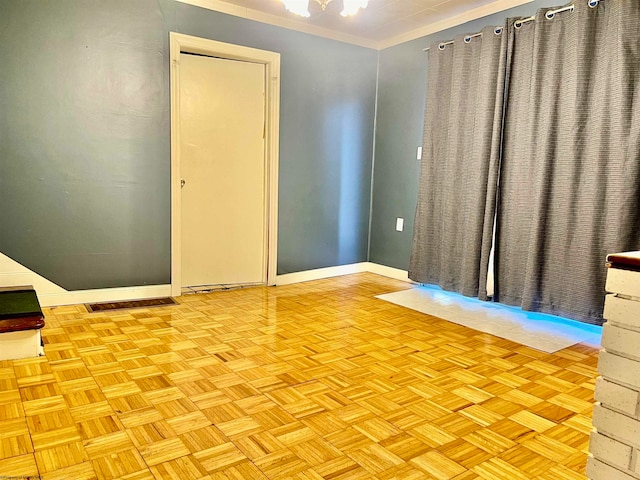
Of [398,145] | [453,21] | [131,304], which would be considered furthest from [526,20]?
[131,304]

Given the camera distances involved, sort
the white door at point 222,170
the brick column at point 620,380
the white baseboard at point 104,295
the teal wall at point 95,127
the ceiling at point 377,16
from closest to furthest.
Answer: the brick column at point 620,380, the teal wall at point 95,127, the white baseboard at point 104,295, the ceiling at point 377,16, the white door at point 222,170

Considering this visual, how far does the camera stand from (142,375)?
220cm

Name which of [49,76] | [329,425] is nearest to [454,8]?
[49,76]

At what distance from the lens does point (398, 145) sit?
4.30 m

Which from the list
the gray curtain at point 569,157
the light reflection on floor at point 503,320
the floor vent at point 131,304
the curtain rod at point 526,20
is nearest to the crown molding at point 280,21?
the curtain rod at point 526,20

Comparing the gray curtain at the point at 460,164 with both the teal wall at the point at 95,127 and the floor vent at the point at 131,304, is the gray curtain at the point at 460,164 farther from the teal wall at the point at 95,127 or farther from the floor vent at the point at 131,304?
the floor vent at the point at 131,304

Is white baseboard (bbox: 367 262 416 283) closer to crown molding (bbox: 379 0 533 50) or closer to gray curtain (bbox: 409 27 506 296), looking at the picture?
gray curtain (bbox: 409 27 506 296)

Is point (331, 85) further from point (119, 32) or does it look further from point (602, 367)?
point (602, 367)

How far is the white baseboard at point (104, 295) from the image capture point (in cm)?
318

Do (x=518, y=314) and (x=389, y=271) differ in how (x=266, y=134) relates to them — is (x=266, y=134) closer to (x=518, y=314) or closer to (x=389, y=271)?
(x=389, y=271)

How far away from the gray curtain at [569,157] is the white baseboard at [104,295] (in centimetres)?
249

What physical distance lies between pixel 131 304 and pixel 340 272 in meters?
1.93

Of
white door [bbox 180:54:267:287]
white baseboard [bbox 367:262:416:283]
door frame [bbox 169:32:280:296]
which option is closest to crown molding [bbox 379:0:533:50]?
door frame [bbox 169:32:280:296]

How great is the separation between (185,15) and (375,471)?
322cm
